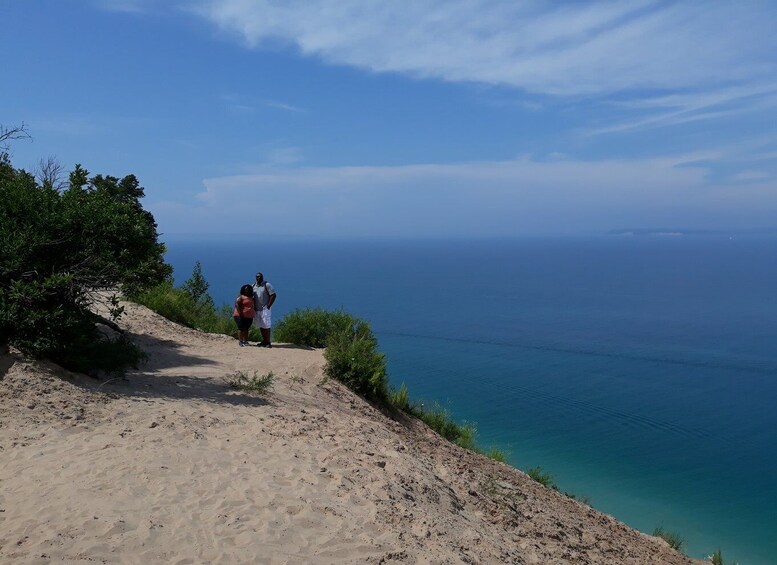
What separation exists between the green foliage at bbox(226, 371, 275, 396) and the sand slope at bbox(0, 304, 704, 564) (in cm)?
29

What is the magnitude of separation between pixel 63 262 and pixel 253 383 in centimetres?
351

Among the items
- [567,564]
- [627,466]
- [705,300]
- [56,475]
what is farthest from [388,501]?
[705,300]

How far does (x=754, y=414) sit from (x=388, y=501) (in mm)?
23604

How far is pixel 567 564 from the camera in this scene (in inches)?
313

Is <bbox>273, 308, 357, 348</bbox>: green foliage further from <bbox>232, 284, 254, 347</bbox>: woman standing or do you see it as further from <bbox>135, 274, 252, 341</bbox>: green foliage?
<bbox>232, 284, 254, 347</bbox>: woman standing

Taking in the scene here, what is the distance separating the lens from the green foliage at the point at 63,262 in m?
9.16

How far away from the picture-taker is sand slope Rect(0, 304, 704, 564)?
18.7 ft

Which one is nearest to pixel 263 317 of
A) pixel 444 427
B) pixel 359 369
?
pixel 359 369

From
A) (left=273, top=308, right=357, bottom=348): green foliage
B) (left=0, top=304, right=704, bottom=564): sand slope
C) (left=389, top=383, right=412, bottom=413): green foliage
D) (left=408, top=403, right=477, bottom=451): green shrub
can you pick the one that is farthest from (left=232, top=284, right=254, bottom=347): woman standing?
(left=408, top=403, right=477, bottom=451): green shrub

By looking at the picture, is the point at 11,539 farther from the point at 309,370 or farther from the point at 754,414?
the point at 754,414

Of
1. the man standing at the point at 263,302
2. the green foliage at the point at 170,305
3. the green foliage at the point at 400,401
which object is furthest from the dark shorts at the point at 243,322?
the green foliage at the point at 400,401

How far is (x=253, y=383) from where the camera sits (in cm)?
1101

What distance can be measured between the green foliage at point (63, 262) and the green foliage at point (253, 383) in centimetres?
189

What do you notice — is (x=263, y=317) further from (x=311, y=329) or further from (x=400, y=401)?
(x=400, y=401)
